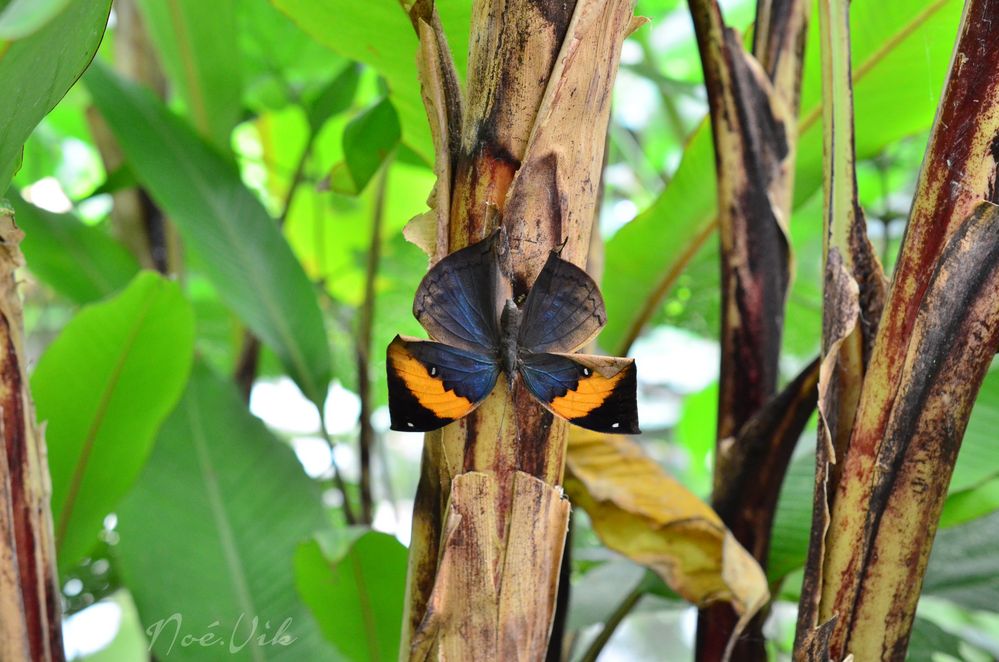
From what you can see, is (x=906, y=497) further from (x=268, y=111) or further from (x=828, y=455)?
(x=268, y=111)

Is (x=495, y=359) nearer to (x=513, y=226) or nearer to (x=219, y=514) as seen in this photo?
(x=513, y=226)

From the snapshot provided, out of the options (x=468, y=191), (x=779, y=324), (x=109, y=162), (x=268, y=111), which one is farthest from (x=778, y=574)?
(x=268, y=111)

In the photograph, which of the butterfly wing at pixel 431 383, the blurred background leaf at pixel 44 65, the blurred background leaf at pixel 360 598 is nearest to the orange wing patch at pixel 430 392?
the butterfly wing at pixel 431 383

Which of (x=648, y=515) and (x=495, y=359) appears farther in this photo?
(x=648, y=515)

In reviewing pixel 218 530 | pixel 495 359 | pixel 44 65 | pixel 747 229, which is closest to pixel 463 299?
pixel 495 359

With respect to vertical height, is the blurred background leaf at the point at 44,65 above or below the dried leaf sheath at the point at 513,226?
above

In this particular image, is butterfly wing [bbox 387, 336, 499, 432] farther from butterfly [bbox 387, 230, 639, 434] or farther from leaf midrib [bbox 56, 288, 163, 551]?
leaf midrib [bbox 56, 288, 163, 551]

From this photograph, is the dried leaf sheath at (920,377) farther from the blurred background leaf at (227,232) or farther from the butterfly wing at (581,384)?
the blurred background leaf at (227,232)
